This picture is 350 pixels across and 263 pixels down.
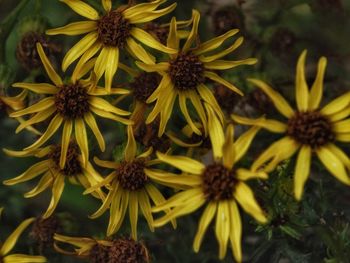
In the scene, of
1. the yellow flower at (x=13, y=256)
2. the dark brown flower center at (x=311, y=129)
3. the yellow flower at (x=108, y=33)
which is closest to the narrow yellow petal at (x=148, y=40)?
the yellow flower at (x=108, y=33)

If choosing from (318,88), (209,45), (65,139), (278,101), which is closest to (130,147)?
(65,139)

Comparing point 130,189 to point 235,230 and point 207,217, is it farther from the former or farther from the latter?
point 235,230

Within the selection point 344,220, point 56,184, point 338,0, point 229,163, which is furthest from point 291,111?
point 338,0

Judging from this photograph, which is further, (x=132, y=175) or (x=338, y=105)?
(x=132, y=175)

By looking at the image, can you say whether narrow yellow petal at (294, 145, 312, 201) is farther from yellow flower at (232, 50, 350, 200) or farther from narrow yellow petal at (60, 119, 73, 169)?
narrow yellow petal at (60, 119, 73, 169)

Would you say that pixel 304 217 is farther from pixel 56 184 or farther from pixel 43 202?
pixel 43 202
